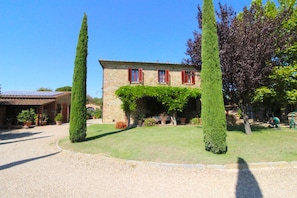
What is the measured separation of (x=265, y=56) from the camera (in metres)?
8.88

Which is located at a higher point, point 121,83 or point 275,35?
point 275,35

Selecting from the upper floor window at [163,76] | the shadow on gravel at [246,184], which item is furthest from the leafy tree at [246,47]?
the upper floor window at [163,76]

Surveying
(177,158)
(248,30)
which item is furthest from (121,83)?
(177,158)

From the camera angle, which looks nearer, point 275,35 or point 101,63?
point 275,35

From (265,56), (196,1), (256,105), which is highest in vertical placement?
(196,1)

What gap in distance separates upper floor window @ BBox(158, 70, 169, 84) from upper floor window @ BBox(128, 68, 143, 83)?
2.05 m

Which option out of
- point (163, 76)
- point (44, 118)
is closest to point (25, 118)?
point (44, 118)

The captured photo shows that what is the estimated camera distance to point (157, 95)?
1571 centimetres

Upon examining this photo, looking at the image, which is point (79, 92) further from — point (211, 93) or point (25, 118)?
point (25, 118)

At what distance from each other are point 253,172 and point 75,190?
175 inches

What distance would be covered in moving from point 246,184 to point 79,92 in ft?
25.0

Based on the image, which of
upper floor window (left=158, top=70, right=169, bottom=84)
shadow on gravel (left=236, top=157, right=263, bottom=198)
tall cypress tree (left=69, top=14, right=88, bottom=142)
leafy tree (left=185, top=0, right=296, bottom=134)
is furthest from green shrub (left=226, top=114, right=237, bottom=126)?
tall cypress tree (left=69, top=14, right=88, bottom=142)

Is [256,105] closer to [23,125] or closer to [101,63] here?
[101,63]

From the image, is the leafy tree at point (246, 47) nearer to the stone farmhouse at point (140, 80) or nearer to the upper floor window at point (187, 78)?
the stone farmhouse at point (140, 80)
